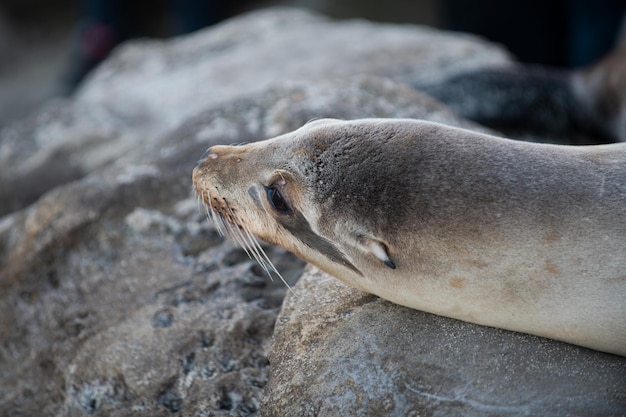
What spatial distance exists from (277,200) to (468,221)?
70 cm

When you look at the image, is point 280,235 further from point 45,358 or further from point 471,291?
point 45,358

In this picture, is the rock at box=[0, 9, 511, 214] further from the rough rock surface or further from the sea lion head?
the sea lion head

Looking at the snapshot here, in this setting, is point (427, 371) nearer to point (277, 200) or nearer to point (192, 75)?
point (277, 200)

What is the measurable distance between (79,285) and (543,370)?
2093 millimetres

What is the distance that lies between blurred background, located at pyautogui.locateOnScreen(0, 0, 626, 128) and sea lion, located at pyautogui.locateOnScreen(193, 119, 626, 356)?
18.3 ft

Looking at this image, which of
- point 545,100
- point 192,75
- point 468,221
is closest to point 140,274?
point 468,221

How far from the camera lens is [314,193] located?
2.78 m

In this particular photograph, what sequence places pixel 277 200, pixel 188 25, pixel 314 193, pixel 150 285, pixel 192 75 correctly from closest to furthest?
pixel 314 193 → pixel 277 200 → pixel 150 285 → pixel 192 75 → pixel 188 25

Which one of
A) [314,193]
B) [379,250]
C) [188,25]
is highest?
[314,193]

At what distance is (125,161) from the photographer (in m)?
4.32

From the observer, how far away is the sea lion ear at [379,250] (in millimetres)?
2652

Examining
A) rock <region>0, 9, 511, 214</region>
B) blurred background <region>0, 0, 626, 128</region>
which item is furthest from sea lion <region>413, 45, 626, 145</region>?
blurred background <region>0, 0, 626, 128</region>

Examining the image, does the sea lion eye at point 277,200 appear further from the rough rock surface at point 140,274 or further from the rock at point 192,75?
the rock at point 192,75

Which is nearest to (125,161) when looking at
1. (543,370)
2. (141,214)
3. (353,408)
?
(141,214)
